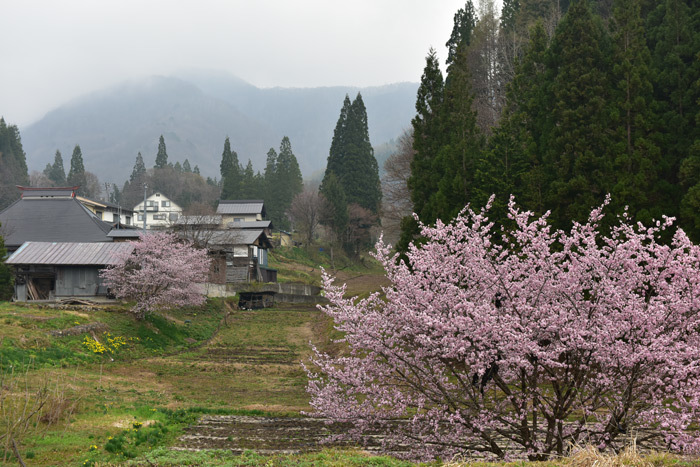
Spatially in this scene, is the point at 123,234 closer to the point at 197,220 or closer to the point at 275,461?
the point at 197,220

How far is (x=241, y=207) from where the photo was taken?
78.8 meters

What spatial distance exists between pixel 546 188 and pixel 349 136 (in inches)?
2235

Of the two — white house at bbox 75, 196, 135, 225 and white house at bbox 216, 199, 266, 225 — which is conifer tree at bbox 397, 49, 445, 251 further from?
white house at bbox 75, 196, 135, 225

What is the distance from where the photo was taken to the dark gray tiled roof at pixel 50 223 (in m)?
48.0

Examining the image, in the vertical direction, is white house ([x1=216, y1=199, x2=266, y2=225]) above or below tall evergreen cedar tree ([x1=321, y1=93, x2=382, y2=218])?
below

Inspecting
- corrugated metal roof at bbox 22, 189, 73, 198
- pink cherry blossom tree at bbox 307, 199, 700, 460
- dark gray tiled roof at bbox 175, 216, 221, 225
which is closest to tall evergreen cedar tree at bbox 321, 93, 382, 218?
dark gray tiled roof at bbox 175, 216, 221, 225

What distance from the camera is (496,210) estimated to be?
22.5 meters

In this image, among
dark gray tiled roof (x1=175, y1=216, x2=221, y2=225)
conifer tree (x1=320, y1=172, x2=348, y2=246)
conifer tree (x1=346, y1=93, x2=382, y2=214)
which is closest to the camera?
dark gray tiled roof (x1=175, y1=216, x2=221, y2=225)

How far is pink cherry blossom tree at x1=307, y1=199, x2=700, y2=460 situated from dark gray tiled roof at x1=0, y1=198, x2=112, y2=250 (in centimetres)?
4369

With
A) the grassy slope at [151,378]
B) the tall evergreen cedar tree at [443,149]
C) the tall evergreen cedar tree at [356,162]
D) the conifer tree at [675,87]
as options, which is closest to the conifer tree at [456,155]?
the tall evergreen cedar tree at [443,149]

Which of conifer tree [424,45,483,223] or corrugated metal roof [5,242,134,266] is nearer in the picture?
conifer tree [424,45,483,223]

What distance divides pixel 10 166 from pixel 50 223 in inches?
2418

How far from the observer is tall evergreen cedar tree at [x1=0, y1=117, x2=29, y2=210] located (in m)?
88.5

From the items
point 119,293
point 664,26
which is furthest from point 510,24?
point 119,293
